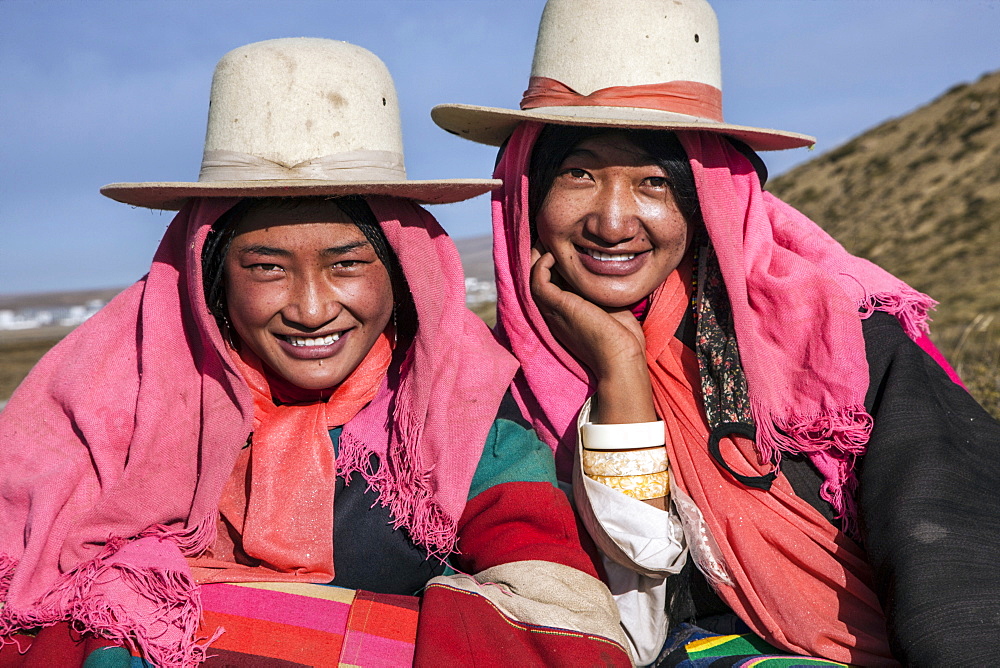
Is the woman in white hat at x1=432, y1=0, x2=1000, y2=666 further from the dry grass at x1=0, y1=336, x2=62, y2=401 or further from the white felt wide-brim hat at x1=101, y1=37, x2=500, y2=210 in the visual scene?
the dry grass at x1=0, y1=336, x2=62, y2=401

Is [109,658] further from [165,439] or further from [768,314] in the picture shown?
[768,314]

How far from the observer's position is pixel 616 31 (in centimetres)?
339

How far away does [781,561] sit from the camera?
3064 mm

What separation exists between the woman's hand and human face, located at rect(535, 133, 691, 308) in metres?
0.08

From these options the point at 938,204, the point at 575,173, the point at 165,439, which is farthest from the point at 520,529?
the point at 938,204

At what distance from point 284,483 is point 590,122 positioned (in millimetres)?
1552

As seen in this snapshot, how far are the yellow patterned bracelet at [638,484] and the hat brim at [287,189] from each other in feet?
3.42

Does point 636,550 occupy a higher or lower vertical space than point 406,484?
lower

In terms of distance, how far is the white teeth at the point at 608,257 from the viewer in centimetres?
332

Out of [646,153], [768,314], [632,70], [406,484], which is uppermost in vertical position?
[632,70]

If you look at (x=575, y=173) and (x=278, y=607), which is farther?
(x=575, y=173)

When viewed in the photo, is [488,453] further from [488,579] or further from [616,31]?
[616,31]

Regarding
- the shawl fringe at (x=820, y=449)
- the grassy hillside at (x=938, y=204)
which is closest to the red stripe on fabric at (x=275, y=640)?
the shawl fringe at (x=820, y=449)

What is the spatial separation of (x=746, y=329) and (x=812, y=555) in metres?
0.76
